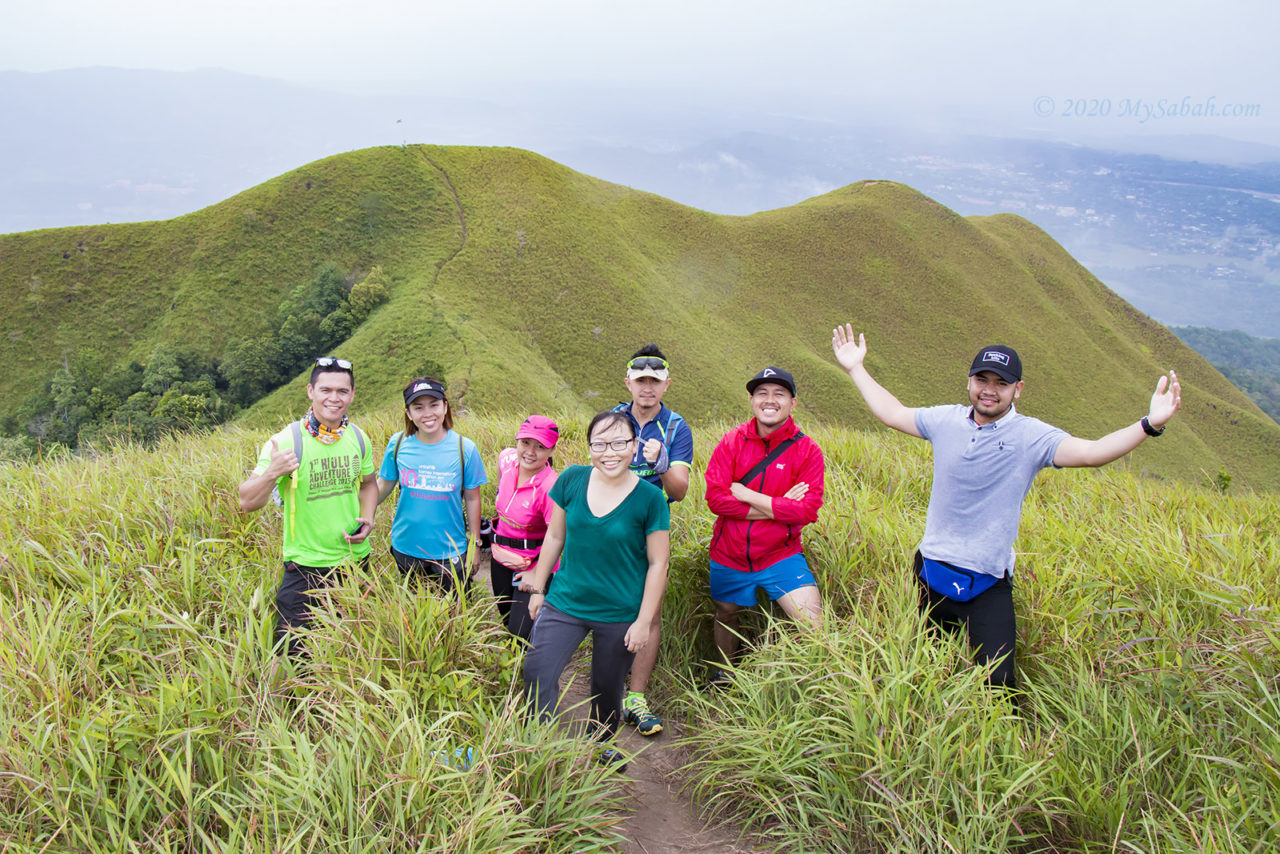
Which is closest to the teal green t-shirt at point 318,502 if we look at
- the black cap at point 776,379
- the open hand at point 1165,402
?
the black cap at point 776,379

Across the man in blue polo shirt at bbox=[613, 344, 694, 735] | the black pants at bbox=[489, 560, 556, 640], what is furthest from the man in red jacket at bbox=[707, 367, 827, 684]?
Answer: the black pants at bbox=[489, 560, 556, 640]

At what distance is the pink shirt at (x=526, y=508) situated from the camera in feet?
13.1

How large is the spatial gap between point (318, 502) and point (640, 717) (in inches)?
87.5

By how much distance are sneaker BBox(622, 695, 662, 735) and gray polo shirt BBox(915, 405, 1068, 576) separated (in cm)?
178

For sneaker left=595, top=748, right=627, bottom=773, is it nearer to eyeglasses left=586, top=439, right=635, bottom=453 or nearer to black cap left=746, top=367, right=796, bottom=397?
eyeglasses left=586, top=439, right=635, bottom=453

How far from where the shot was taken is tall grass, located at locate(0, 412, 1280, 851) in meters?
2.37

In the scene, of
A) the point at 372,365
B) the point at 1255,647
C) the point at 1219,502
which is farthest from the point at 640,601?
the point at 372,365

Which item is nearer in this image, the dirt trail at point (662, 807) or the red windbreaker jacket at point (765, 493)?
the dirt trail at point (662, 807)

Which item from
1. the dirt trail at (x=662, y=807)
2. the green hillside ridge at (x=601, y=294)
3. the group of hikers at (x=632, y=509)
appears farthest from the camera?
the green hillside ridge at (x=601, y=294)

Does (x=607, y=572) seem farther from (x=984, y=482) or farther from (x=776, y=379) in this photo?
(x=984, y=482)

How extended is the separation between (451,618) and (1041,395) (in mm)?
82403

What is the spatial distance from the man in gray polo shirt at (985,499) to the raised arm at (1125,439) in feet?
0.08

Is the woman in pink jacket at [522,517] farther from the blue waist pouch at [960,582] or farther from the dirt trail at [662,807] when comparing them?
the blue waist pouch at [960,582]

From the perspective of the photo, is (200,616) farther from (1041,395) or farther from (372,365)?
(1041,395)
